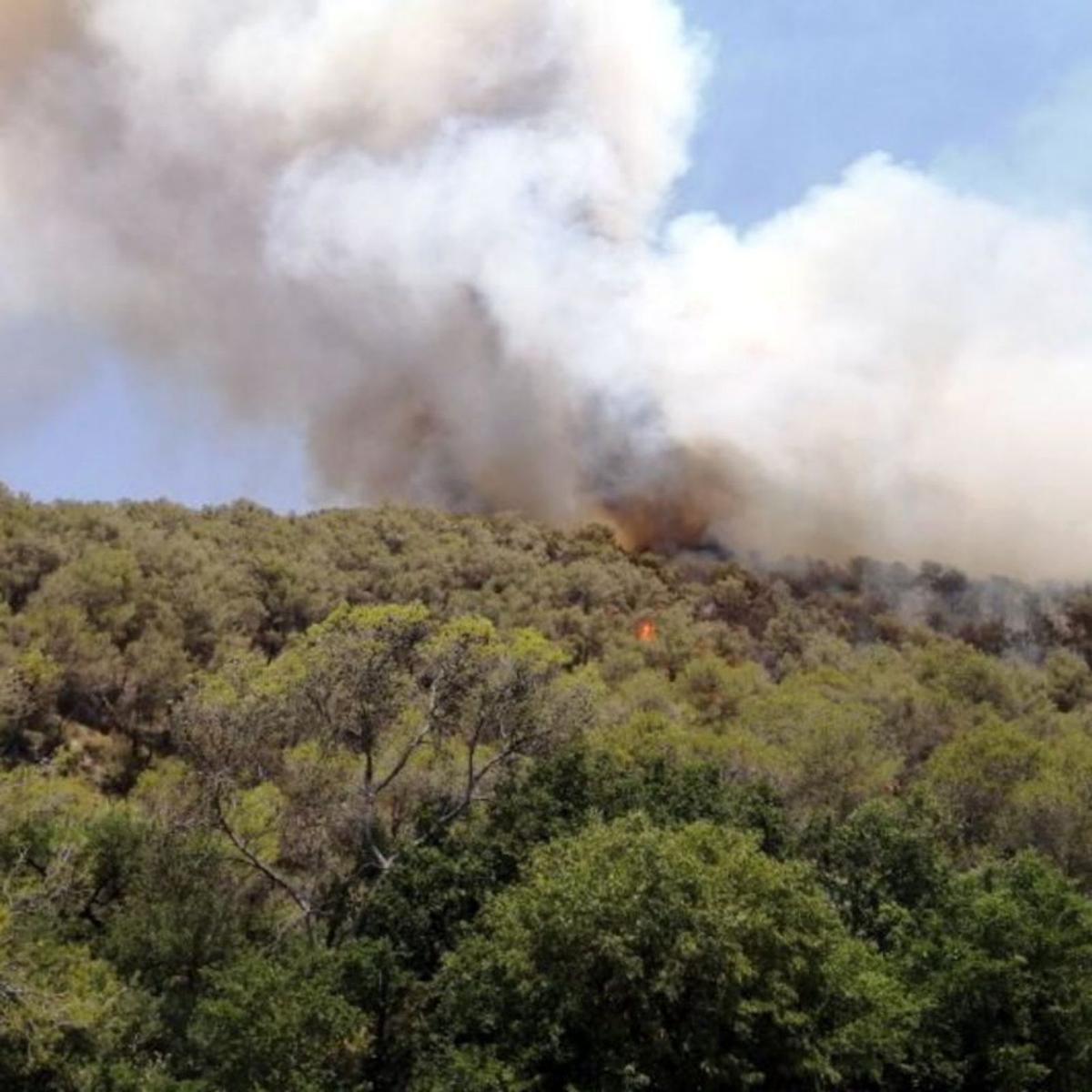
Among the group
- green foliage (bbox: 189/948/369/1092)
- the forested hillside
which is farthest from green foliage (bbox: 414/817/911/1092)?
green foliage (bbox: 189/948/369/1092)

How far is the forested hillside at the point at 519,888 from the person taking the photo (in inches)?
816

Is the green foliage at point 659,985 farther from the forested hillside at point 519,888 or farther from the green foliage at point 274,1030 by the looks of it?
the green foliage at point 274,1030

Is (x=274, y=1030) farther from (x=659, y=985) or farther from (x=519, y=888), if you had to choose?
(x=659, y=985)

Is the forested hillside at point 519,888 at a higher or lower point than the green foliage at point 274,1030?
higher

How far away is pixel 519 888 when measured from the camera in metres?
23.7

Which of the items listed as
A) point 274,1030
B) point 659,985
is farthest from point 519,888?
point 274,1030

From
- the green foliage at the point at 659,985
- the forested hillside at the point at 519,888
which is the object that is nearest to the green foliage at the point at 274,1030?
the forested hillside at the point at 519,888

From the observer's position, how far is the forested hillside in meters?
20.7

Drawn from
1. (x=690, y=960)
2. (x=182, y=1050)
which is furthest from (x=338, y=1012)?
(x=690, y=960)

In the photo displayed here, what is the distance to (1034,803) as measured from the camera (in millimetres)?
39469

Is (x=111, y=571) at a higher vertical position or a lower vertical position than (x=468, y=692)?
higher

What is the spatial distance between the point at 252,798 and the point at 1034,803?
2440 centimetres

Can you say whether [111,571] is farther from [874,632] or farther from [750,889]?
[874,632]

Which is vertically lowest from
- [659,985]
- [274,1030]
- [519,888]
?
[274,1030]
